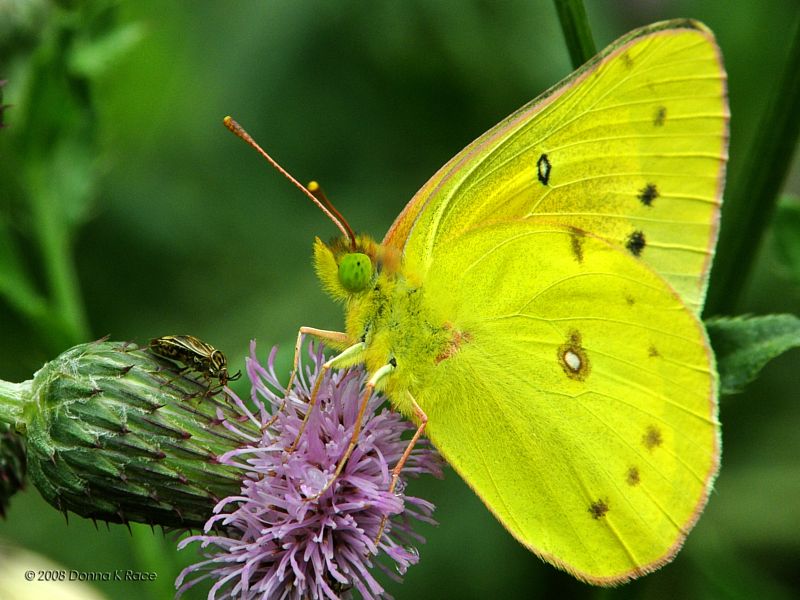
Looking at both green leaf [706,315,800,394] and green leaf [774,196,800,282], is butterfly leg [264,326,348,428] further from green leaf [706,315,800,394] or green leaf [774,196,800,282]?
green leaf [774,196,800,282]

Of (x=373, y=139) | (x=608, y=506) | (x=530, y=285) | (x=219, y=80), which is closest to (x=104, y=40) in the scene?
(x=219, y=80)

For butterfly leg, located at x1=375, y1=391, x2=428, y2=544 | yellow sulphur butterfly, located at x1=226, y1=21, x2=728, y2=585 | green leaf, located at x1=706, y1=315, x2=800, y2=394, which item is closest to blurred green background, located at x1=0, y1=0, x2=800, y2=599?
green leaf, located at x1=706, y1=315, x2=800, y2=394

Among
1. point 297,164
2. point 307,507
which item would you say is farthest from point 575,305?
point 297,164

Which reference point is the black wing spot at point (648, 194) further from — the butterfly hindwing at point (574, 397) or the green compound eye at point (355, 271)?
the green compound eye at point (355, 271)

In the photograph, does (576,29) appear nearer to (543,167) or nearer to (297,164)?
(543,167)

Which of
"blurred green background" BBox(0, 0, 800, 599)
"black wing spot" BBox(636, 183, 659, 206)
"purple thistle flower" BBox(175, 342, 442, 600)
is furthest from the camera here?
"blurred green background" BBox(0, 0, 800, 599)

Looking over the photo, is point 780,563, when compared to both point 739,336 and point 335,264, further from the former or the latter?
point 335,264
